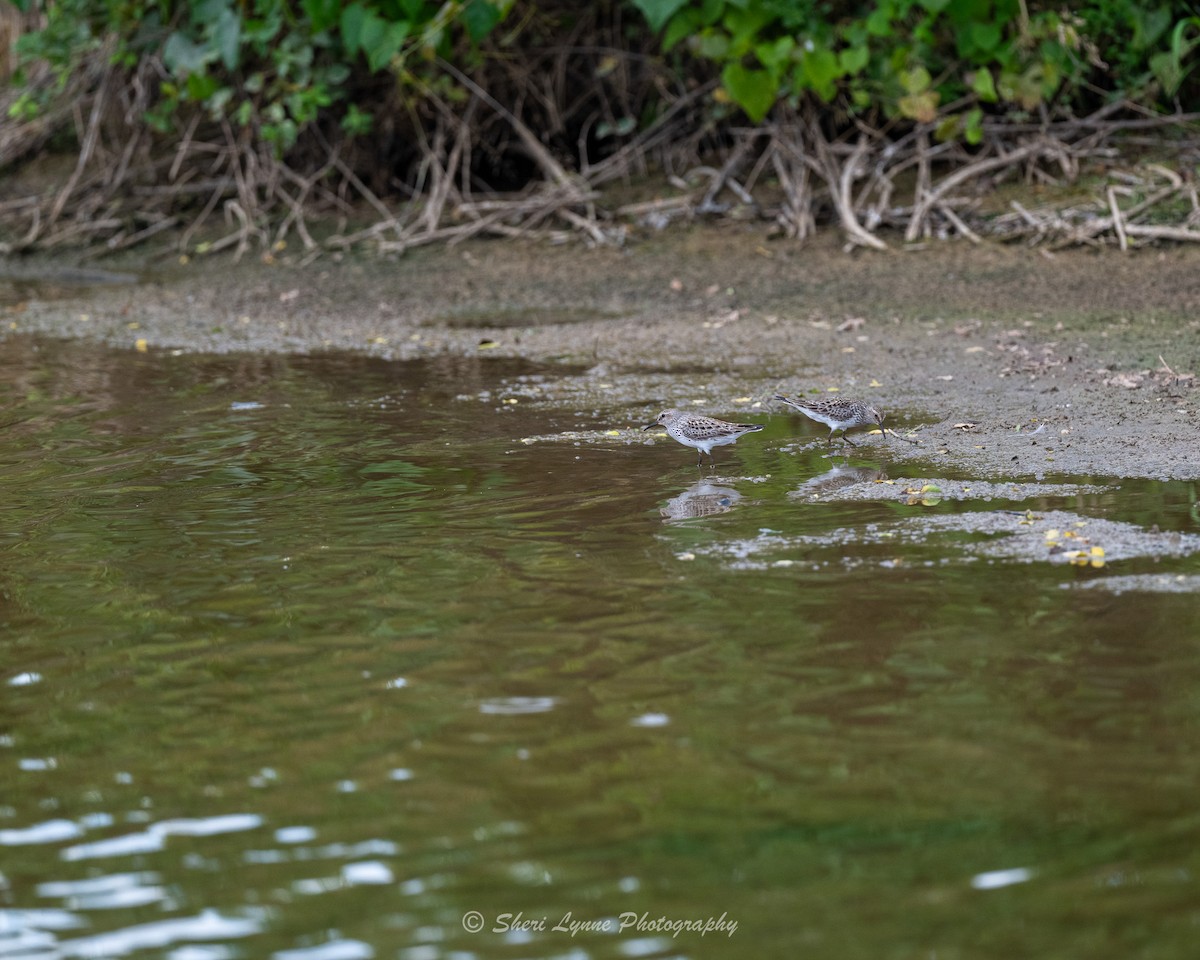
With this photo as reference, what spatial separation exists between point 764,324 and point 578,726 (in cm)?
670

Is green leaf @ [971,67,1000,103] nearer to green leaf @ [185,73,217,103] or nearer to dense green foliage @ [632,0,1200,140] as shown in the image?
dense green foliage @ [632,0,1200,140]

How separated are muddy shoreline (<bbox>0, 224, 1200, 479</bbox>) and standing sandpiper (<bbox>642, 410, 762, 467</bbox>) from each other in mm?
759

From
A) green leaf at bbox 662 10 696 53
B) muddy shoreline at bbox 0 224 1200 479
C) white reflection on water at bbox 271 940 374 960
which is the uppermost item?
green leaf at bbox 662 10 696 53

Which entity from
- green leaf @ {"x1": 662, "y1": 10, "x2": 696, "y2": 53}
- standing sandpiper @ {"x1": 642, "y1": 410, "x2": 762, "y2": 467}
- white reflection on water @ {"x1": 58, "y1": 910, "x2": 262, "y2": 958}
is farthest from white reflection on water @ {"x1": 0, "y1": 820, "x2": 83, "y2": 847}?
green leaf @ {"x1": 662, "y1": 10, "x2": 696, "y2": 53}

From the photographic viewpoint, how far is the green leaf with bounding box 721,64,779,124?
497 inches

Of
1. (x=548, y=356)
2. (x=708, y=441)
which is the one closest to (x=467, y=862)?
(x=708, y=441)

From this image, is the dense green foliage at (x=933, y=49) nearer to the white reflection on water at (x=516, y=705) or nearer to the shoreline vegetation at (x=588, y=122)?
the shoreline vegetation at (x=588, y=122)

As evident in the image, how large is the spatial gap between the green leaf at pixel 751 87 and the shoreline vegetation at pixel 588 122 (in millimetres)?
27

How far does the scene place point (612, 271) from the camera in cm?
1286

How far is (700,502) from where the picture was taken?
6965 mm

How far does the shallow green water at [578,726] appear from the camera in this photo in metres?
3.70

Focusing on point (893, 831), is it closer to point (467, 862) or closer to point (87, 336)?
point (467, 862)

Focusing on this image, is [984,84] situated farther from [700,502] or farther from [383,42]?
[700,502]

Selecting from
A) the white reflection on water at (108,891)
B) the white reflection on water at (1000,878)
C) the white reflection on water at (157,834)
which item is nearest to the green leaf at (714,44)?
the white reflection on water at (157,834)
